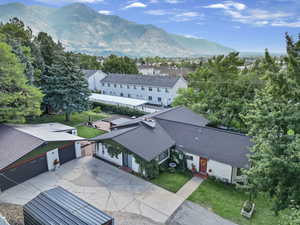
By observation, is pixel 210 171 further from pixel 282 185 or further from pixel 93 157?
pixel 93 157

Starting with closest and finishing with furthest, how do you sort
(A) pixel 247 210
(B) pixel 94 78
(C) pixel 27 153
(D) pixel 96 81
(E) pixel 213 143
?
(A) pixel 247 210 → (C) pixel 27 153 → (E) pixel 213 143 → (B) pixel 94 78 → (D) pixel 96 81

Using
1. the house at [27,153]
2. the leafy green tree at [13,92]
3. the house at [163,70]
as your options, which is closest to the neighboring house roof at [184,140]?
the house at [27,153]

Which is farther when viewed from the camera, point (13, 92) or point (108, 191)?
point (13, 92)

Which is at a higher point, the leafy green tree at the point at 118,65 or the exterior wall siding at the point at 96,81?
the leafy green tree at the point at 118,65

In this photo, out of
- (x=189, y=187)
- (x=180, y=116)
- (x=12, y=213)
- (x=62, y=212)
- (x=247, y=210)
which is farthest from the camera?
(x=180, y=116)

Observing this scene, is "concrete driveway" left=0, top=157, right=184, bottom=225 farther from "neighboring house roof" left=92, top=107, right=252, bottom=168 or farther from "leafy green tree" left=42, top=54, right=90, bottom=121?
"leafy green tree" left=42, top=54, right=90, bottom=121

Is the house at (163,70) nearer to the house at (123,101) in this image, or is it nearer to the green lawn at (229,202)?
the house at (123,101)

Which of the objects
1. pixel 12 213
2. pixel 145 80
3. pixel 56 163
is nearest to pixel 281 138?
pixel 12 213

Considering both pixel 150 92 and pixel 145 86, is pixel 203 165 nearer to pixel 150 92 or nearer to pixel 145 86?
pixel 150 92
